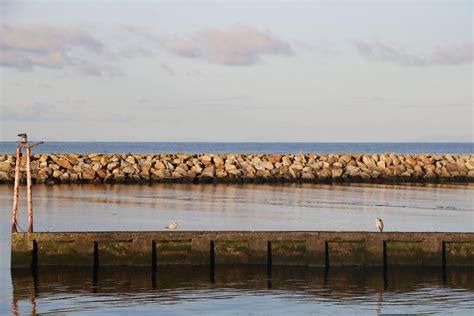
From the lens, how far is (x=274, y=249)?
25.9m

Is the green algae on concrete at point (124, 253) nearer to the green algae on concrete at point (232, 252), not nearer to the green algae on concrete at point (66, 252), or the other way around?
the green algae on concrete at point (66, 252)

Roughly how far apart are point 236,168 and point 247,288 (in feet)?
125

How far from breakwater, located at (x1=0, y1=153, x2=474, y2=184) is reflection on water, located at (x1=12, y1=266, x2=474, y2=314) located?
33.8 meters

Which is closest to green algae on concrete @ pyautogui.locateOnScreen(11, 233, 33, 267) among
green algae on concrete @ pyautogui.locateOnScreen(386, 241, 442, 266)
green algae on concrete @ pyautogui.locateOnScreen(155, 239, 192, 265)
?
green algae on concrete @ pyautogui.locateOnScreen(155, 239, 192, 265)

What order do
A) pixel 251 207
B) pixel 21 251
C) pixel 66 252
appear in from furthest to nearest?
pixel 251 207 → pixel 66 252 → pixel 21 251

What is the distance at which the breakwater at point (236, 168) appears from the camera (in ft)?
193

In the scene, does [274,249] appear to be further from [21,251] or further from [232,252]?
[21,251]

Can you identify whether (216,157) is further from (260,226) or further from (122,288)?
(122,288)

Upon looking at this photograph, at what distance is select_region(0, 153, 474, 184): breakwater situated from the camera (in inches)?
2314

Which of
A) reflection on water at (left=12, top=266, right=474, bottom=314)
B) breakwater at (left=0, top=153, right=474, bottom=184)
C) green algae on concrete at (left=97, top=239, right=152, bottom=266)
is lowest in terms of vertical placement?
reflection on water at (left=12, top=266, right=474, bottom=314)

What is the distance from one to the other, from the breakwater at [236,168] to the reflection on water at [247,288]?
33838mm

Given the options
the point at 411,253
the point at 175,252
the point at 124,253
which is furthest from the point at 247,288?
the point at 411,253

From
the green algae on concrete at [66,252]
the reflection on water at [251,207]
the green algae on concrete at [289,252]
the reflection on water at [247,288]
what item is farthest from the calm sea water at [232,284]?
the green algae on concrete at [66,252]

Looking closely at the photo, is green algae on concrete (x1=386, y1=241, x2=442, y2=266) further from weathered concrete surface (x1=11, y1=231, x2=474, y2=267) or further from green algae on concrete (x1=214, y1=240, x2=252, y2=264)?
green algae on concrete (x1=214, y1=240, x2=252, y2=264)
